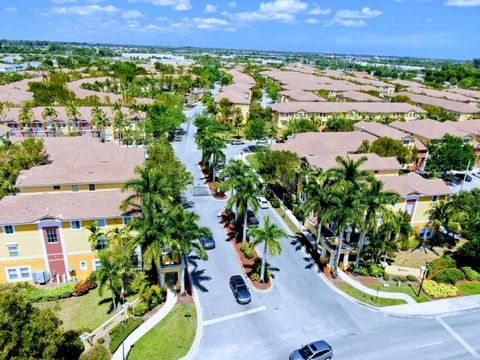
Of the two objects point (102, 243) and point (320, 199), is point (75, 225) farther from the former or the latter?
point (320, 199)

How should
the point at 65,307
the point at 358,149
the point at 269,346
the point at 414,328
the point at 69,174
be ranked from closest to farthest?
the point at 269,346 → the point at 414,328 → the point at 65,307 → the point at 69,174 → the point at 358,149

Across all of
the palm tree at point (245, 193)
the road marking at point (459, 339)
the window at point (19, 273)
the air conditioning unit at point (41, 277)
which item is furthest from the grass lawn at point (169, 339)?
the road marking at point (459, 339)

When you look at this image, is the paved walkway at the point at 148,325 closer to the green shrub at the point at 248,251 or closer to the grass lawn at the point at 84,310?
the grass lawn at the point at 84,310

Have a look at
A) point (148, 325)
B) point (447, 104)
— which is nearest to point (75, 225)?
point (148, 325)

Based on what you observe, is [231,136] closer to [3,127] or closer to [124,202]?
[3,127]

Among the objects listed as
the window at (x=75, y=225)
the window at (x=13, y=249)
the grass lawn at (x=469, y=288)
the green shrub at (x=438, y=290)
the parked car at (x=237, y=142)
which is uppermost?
the window at (x=75, y=225)

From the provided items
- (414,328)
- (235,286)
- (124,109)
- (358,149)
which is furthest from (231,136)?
A: (414,328)
